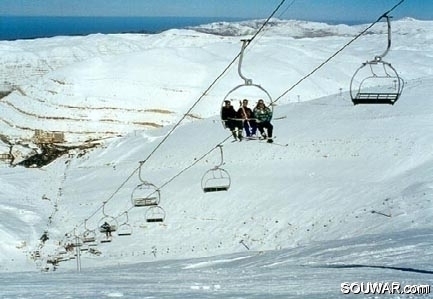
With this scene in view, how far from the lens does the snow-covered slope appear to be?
16594 mm

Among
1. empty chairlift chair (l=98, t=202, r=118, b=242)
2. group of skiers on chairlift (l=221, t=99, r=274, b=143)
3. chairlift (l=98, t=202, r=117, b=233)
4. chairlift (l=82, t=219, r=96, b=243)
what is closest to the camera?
group of skiers on chairlift (l=221, t=99, r=274, b=143)

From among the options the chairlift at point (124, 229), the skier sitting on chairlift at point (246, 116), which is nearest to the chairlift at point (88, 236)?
the chairlift at point (124, 229)

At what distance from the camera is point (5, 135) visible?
123 ft

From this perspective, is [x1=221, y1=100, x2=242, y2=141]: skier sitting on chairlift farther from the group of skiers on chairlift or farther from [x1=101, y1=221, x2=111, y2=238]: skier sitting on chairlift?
[x1=101, y1=221, x2=111, y2=238]: skier sitting on chairlift

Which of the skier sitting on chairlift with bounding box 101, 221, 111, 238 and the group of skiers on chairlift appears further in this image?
the skier sitting on chairlift with bounding box 101, 221, 111, 238

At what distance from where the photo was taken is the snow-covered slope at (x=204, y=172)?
54.4ft

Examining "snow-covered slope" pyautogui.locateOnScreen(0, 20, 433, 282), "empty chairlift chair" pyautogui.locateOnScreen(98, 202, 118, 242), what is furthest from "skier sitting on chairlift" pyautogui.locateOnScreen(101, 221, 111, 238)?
"snow-covered slope" pyautogui.locateOnScreen(0, 20, 433, 282)

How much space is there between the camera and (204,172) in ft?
74.4

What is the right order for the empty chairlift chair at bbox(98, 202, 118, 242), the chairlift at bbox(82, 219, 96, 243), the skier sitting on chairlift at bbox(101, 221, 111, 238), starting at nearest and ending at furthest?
1. the skier sitting on chairlift at bbox(101, 221, 111, 238)
2. the empty chairlift chair at bbox(98, 202, 118, 242)
3. the chairlift at bbox(82, 219, 96, 243)

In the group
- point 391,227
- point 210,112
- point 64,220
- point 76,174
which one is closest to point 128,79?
point 210,112

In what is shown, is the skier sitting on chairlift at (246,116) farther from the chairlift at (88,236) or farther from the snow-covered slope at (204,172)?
the chairlift at (88,236)

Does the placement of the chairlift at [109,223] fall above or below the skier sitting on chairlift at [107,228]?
above

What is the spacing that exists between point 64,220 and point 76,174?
24.2 feet

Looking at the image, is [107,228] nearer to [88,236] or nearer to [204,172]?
[88,236]
